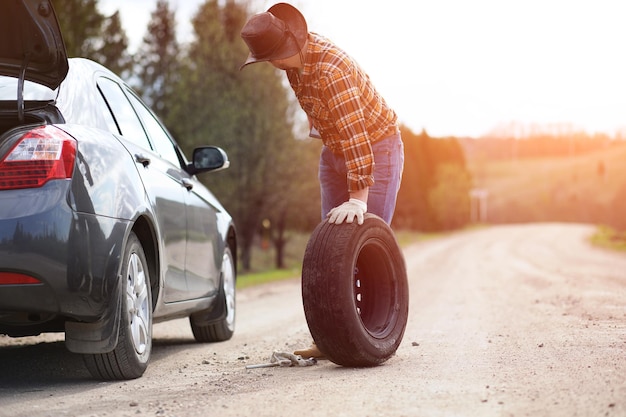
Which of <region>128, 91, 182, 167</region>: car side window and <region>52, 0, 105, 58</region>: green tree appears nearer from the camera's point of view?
<region>128, 91, 182, 167</region>: car side window

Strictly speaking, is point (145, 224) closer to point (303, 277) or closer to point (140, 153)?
point (140, 153)

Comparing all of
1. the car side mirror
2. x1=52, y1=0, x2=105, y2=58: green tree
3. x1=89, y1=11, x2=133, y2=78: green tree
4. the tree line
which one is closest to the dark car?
the car side mirror

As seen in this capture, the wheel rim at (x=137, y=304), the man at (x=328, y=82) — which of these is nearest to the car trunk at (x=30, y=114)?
the wheel rim at (x=137, y=304)

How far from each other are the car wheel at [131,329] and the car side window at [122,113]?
0.88 m

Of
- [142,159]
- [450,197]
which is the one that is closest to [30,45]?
[142,159]

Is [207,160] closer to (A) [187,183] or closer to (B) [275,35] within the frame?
(A) [187,183]

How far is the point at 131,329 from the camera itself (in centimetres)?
495

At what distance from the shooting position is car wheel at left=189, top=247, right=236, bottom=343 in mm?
7201

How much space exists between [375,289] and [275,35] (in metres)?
1.69

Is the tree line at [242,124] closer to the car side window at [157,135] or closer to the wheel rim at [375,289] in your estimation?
the car side window at [157,135]

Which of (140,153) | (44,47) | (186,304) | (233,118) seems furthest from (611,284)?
(233,118)

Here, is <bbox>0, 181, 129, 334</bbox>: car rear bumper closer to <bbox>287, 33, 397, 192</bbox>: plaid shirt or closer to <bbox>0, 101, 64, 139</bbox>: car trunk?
<bbox>0, 101, 64, 139</bbox>: car trunk

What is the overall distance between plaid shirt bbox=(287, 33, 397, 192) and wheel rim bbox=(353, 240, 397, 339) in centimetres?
61

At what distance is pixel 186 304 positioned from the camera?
6.23 m
